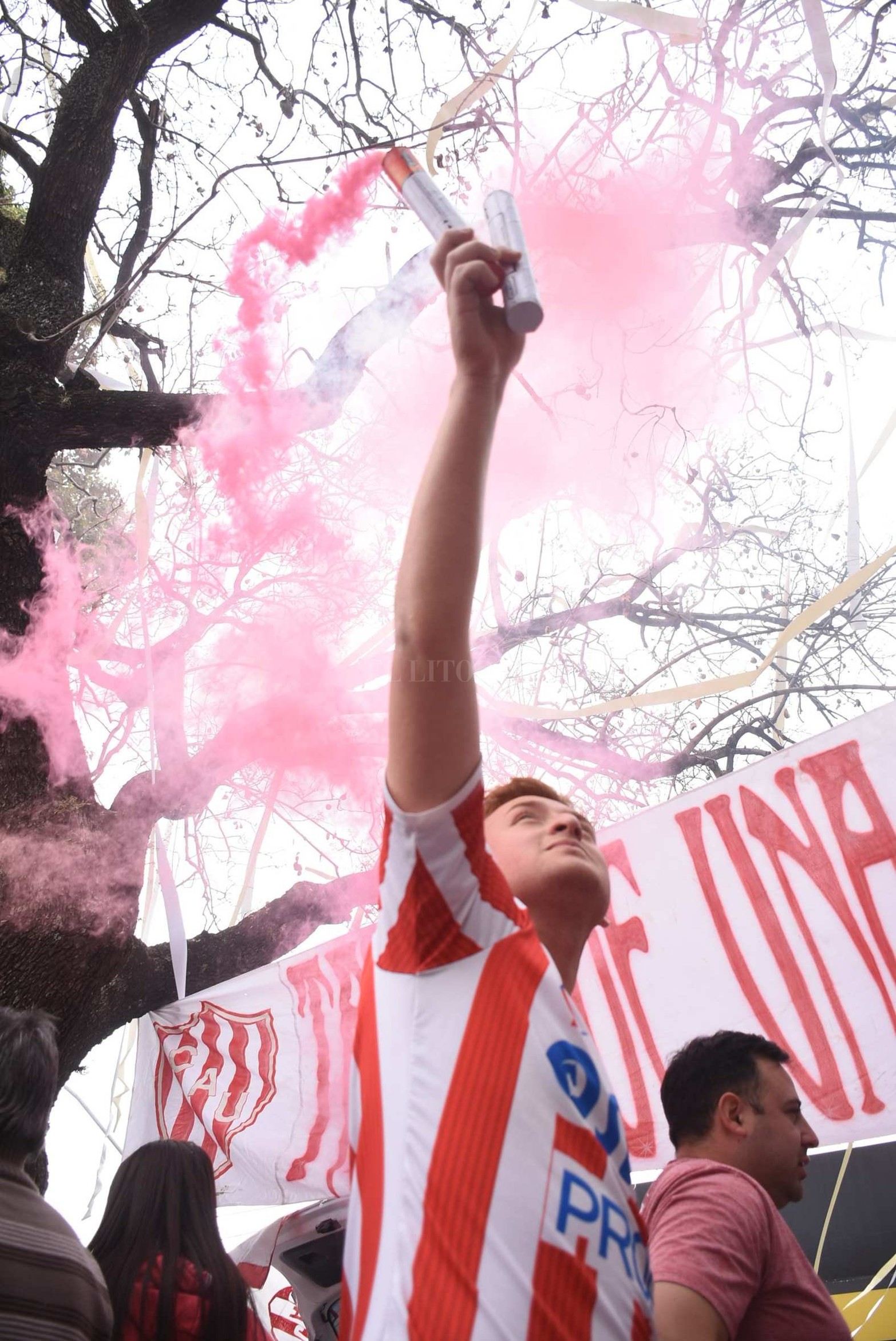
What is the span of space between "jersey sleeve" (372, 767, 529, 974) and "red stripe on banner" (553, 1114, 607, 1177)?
0.50 ft

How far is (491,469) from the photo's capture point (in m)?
5.12

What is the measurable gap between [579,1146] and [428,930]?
207 mm

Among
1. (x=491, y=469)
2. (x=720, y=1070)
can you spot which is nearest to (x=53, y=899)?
(x=720, y=1070)

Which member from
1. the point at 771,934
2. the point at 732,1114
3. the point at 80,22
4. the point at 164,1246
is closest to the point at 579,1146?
the point at 732,1114

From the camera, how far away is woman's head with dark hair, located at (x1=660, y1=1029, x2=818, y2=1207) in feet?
6.46

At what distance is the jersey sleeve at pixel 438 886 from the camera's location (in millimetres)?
831

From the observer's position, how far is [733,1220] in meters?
1.47

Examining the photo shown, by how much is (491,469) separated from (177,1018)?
3.15 m

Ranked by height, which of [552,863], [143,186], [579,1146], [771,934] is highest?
[143,186]

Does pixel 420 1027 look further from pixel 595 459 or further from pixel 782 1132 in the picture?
pixel 595 459

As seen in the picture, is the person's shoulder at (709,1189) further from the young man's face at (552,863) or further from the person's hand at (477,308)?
the person's hand at (477,308)

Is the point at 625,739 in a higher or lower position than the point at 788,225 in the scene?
lower

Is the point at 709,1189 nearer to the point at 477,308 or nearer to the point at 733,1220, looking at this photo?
the point at 733,1220

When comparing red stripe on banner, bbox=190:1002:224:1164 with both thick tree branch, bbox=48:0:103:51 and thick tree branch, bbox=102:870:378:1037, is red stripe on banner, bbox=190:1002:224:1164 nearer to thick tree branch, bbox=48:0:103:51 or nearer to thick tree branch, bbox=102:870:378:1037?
thick tree branch, bbox=102:870:378:1037
